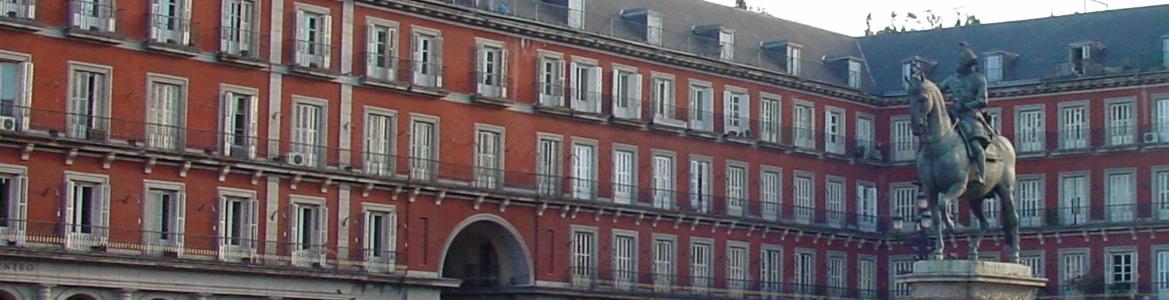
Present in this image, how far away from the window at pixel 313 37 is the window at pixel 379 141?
2.75 meters

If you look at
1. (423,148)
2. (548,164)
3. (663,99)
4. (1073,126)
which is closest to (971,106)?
(423,148)

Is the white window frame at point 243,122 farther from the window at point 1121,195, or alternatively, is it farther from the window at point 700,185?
the window at point 1121,195

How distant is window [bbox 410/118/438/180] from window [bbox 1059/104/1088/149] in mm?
30641

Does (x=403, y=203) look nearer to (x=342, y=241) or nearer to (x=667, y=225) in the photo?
(x=342, y=241)

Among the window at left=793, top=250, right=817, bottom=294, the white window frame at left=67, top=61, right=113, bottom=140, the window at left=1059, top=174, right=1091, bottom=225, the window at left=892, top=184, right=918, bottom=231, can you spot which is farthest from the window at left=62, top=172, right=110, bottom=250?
the window at left=1059, top=174, right=1091, bottom=225

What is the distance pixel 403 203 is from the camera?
78312mm

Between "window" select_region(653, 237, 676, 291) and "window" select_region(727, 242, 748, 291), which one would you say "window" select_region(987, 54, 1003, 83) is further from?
"window" select_region(653, 237, 676, 291)

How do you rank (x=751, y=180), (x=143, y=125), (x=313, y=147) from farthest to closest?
(x=751, y=180), (x=313, y=147), (x=143, y=125)

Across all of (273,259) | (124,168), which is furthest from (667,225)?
(124,168)

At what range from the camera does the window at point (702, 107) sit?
301ft

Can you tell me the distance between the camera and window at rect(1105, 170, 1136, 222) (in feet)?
314

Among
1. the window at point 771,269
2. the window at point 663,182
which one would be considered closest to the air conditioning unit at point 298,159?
the window at point 663,182

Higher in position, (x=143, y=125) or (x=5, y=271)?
(x=143, y=125)

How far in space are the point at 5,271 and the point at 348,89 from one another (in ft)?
49.3
